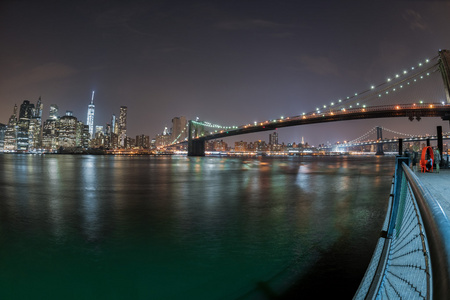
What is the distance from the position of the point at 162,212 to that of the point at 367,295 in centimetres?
689

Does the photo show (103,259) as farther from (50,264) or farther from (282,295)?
(282,295)

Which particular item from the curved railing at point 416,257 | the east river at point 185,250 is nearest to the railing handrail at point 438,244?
the curved railing at point 416,257

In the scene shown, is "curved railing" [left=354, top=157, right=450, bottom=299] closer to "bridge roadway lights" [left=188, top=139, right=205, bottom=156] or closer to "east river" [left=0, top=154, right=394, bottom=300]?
"east river" [left=0, top=154, right=394, bottom=300]

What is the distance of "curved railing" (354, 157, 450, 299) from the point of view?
0.83 meters

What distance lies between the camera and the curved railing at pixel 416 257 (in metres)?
0.83

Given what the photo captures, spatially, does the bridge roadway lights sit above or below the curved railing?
above

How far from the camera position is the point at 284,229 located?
6711 mm

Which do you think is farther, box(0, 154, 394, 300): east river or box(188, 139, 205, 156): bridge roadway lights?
box(188, 139, 205, 156): bridge roadway lights

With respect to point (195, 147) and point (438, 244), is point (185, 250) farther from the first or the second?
point (195, 147)

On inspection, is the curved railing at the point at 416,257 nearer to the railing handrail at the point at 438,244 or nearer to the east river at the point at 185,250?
the railing handrail at the point at 438,244

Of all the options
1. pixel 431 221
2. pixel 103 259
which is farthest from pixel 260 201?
pixel 431 221

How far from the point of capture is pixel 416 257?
7.08 ft

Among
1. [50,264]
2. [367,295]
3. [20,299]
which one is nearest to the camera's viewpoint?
[367,295]

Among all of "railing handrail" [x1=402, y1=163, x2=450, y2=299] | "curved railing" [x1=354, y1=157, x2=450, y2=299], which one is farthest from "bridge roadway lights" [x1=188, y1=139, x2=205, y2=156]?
"railing handrail" [x1=402, y1=163, x2=450, y2=299]
